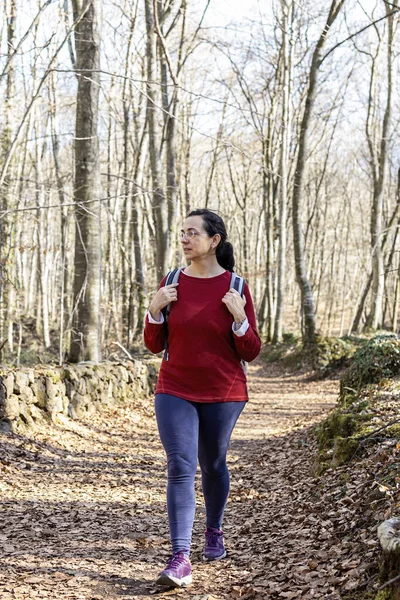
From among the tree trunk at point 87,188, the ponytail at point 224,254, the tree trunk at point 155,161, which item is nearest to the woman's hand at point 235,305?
the ponytail at point 224,254

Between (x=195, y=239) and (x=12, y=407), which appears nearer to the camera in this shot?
(x=195, y=239)

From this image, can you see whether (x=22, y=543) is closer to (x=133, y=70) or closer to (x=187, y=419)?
(x=187, y=419)

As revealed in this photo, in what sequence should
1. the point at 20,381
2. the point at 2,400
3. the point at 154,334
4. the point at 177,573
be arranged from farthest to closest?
the point at 20,381 < the point at 2,400 < the point at 154,334 < the point at 177,573

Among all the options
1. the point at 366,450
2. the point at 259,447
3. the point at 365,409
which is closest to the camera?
the point at 366,450

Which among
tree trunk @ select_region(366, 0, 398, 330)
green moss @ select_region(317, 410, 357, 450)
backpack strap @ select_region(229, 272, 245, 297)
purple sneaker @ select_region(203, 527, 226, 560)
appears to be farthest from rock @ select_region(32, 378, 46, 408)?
tree trunk @ select_region(366, 0, 398, 330)

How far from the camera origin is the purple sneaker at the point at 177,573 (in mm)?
3346

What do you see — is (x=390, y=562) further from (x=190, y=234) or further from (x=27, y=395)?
(x=27, y=395)

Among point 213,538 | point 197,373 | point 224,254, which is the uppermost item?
point 224,254

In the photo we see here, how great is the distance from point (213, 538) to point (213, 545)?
2.1 inches

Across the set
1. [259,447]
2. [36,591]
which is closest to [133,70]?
[259,447]

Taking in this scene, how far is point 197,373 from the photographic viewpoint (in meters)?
3.59

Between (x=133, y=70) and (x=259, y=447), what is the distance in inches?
666

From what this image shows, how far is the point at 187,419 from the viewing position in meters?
Result: 3.52

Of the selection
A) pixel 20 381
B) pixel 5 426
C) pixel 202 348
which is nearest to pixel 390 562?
pixel 202 348
